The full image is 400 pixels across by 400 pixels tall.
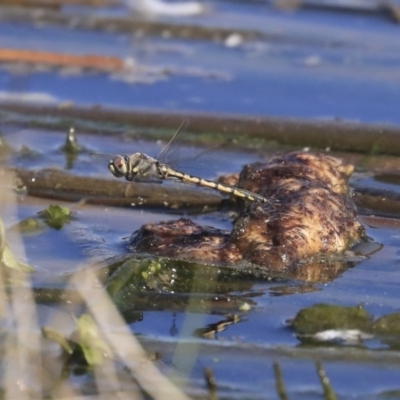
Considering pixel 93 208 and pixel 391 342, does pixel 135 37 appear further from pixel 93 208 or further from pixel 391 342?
pixel 391 342

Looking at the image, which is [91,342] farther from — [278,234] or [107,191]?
[107,191]

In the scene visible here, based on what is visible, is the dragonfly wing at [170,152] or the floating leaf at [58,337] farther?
the dragonfly wing at [170,152]

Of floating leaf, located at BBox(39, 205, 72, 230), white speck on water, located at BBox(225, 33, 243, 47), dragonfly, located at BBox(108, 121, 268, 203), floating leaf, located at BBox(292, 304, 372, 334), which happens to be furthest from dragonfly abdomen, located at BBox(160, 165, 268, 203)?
white speck on water, located at BBox(225, 33, 243, 47)

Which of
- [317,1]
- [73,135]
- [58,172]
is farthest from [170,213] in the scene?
[317,1]

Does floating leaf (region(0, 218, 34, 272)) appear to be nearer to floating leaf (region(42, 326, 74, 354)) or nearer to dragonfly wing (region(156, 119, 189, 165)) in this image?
floating leaf (region(42, 326, 74, 354))

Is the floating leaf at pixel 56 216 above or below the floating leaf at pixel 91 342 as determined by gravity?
below

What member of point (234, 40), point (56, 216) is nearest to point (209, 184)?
point (56, 216)

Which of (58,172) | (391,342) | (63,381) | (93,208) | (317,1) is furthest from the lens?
(317,1)

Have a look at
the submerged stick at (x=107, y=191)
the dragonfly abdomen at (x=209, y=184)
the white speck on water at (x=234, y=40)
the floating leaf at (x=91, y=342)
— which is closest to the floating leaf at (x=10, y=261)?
the floating leaf at (x=91, y=342)

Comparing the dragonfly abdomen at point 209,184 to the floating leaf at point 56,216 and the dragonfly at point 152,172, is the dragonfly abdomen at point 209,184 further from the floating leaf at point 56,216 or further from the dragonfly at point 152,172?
the floating leaf at point 56,216
